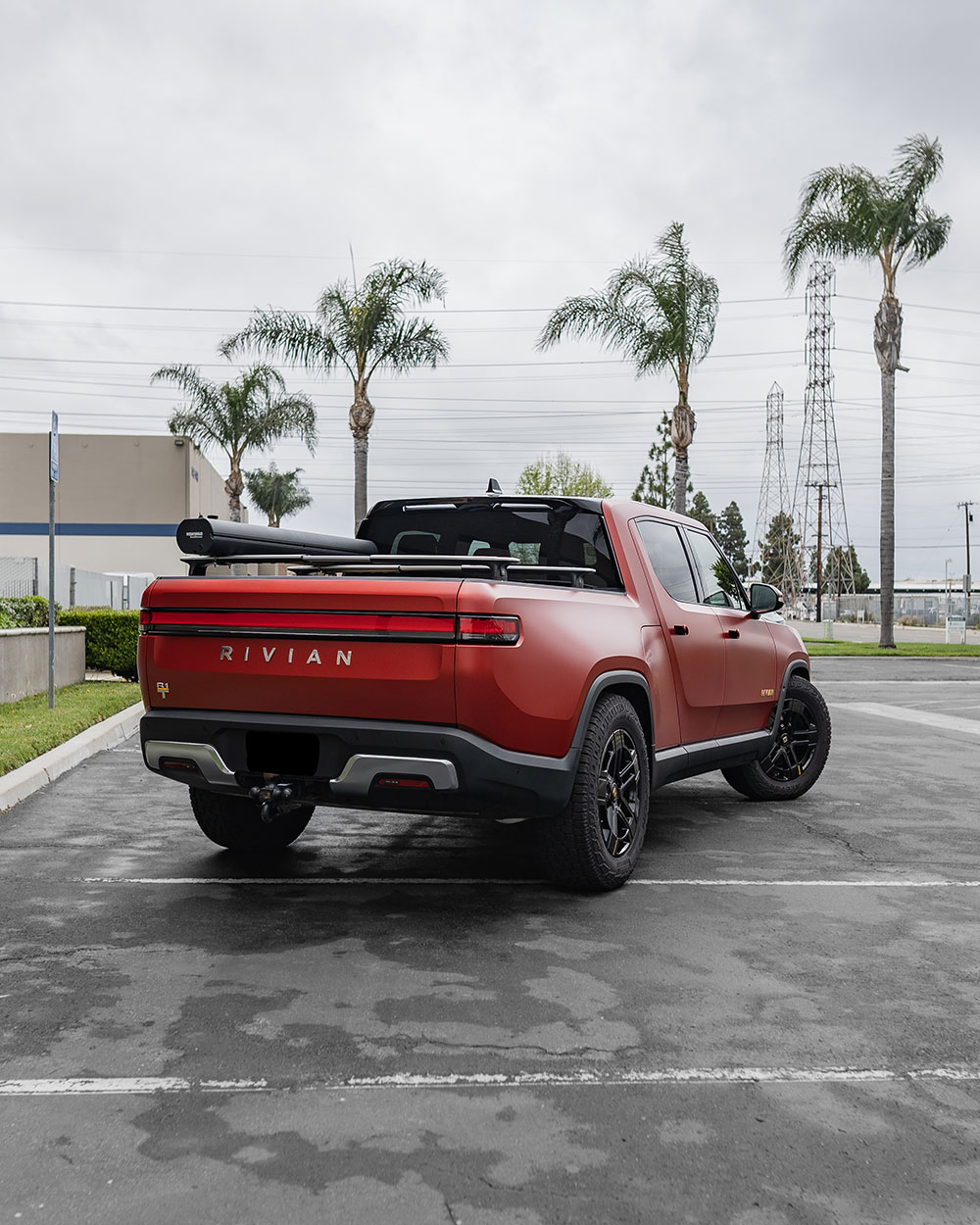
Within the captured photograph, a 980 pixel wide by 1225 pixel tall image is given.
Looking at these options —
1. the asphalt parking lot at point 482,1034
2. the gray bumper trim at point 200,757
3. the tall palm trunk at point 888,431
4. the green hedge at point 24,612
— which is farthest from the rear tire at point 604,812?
the tall palm trunk at point 888,431

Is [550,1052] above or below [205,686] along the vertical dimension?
below

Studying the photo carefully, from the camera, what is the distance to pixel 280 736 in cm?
521

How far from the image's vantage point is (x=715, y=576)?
25.3 feet

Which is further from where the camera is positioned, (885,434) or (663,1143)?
(885,434)

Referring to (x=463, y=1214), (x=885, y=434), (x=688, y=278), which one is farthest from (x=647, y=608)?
(x=885, y=434)

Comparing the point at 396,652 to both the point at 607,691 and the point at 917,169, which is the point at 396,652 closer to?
the point at 607,691

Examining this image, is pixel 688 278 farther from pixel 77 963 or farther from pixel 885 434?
pixel 77 963

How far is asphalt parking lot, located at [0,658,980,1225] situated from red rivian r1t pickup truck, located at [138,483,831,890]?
0.53 m

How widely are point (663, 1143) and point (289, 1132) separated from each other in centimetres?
97

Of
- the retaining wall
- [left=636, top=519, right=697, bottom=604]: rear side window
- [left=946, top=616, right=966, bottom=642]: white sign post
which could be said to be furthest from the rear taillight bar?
[left=946, top=616, right=966, bottom=642]: white sign post

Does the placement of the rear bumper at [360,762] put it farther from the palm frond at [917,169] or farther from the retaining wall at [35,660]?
the palm frond at [917,169]

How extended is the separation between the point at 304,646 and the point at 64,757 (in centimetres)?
529

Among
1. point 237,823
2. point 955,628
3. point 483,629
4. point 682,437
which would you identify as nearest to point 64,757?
point 237,823

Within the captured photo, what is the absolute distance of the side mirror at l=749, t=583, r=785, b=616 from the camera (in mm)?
7871
